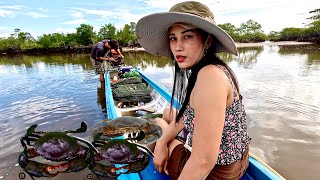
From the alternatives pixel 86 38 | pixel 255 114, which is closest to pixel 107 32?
pixel 86 38

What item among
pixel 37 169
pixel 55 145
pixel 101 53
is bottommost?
pixel 37 169

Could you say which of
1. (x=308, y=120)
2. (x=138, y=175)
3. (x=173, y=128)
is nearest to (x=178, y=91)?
(x=173, y=128)

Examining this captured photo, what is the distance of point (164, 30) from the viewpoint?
4.98 ft

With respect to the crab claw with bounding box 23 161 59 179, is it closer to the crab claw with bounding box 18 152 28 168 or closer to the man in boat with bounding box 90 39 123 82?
the crab claw with bounding box 18 152 28 168

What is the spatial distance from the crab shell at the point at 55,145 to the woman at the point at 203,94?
601 mm

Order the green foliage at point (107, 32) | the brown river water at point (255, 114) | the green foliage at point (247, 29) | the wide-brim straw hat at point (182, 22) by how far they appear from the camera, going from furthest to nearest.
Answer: the green foliage at point (247, 29), the green foliage at point (107, 32), the brown river water at point (255, 114), the wide-brim straw hat at point (182, 22)

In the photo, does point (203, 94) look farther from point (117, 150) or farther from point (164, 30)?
point (164, 30)

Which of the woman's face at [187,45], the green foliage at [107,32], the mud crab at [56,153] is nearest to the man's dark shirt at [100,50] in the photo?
the woman's face at [187,45]

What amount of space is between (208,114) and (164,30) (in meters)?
0.73

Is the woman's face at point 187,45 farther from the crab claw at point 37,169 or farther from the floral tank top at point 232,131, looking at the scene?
the crab claw at point 37,169

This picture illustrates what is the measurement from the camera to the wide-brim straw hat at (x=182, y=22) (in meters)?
1.18

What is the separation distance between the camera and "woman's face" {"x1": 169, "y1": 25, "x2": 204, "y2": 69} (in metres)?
Result: 1.28

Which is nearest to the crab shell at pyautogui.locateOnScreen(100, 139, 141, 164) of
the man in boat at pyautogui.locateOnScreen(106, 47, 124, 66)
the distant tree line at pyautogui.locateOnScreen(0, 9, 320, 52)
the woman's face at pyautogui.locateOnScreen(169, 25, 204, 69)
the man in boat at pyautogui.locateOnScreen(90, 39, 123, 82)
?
the woman's face at pyautogui.locateOnScreen(169, 25, 204, 69)

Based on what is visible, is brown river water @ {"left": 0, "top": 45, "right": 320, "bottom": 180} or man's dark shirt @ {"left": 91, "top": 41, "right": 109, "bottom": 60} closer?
brown river water @ {"left": 0, "top": 45, "right": 320, "bottom": 180}
